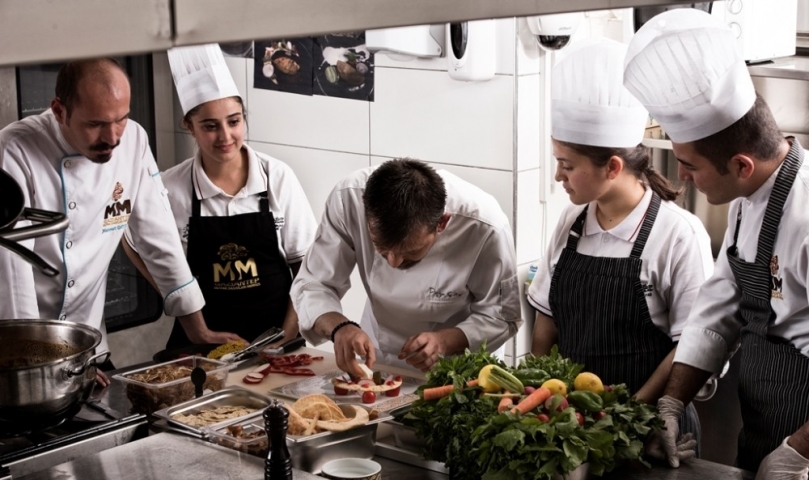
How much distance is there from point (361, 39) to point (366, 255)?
1.37 meters

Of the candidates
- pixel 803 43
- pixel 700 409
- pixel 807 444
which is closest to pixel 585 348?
pixel 807 444

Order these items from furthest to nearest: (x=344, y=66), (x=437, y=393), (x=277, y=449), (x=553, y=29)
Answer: (x=344, y=66), (x=553, y=29), (x=437, y=393), (x=277, y=449)

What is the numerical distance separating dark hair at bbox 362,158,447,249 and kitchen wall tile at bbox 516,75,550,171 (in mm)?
1113

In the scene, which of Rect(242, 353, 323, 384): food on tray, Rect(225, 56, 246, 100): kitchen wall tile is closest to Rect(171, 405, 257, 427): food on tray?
Rect(242, 353, 323, 384): food on tray

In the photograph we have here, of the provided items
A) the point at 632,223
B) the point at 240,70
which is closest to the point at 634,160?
the point at 632,223

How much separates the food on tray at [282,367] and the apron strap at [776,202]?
3.51 feet

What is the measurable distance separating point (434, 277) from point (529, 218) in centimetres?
104

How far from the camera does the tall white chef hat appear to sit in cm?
235

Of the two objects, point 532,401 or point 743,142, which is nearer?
point 532,401

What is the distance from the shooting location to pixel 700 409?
10.5 ft

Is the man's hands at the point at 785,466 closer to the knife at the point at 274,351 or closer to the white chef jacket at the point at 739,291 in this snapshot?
the white chef jacket at the point at 739,291

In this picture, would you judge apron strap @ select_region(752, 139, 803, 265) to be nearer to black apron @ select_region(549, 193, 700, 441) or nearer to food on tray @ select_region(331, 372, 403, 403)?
black apron @ select_region(549, 193, 700, 441)

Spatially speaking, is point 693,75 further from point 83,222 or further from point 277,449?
point 83,222

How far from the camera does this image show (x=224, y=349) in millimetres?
2373
